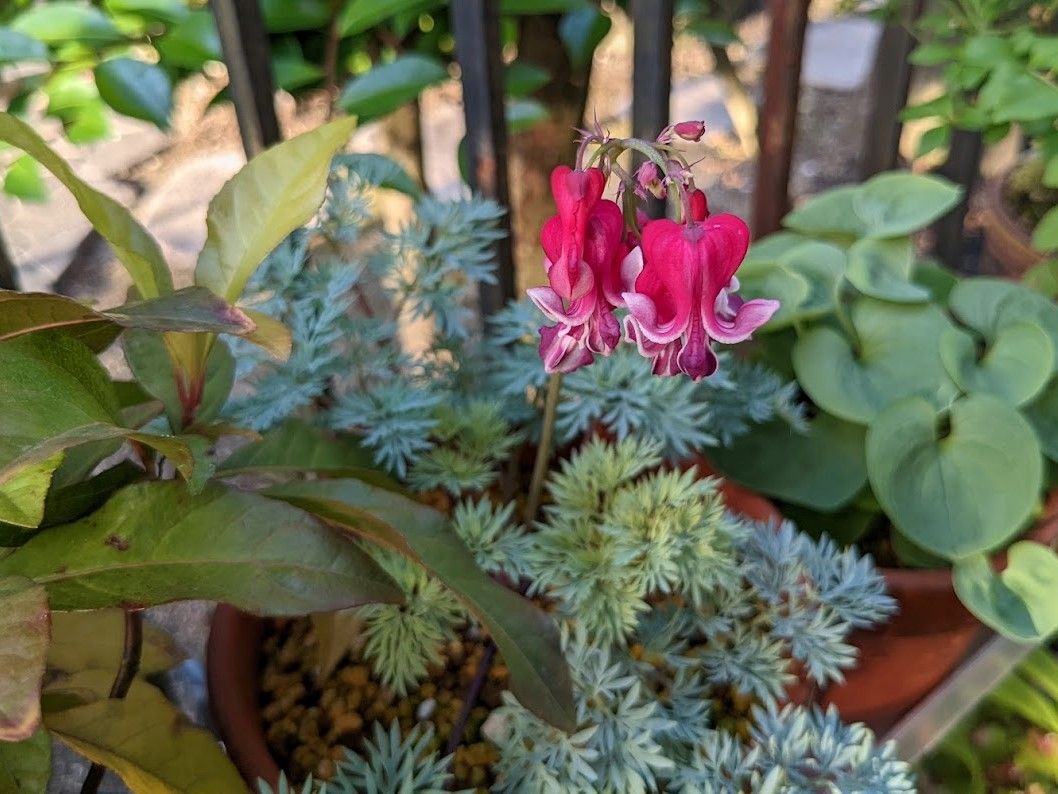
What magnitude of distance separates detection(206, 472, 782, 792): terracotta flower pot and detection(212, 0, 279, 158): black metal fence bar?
47 cm

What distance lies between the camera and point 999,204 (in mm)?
1599

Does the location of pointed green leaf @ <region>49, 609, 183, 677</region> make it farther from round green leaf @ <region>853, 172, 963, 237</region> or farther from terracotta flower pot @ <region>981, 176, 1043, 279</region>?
terracotta flower pot @ <region>981, 176, 1043, 279</region>

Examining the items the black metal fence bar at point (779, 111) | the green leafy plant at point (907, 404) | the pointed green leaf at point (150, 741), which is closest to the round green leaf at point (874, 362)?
the green leafy plant at point (907, 404)

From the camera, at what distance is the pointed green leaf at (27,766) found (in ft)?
1.69

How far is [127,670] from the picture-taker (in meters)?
0.62

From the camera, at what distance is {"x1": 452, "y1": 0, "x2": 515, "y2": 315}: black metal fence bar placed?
924mm

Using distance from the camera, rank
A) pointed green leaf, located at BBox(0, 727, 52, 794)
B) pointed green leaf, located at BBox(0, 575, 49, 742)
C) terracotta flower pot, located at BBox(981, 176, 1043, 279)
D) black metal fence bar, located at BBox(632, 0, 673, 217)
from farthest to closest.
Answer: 1. terracotta flower pot, located at BBox(981, 176, 1043, 279)
2. black metal fence bar, located at BBox(632, 0, 673, 217)
3. pointed green leaf, located at BBox(0, 727, 52, 794)
4. pointed green leaf, located at BBox(0, 575, 49, 742)

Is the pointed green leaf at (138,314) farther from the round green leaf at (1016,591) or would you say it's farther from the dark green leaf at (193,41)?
the round green leaf at (1016,591)

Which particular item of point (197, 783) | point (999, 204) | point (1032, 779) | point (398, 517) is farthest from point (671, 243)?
point (999, 204)

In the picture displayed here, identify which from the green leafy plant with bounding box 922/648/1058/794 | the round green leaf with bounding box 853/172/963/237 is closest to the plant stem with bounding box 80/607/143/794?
the green leafy plant with bounding box 922/648/1058/794

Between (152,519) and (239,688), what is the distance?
25 centimetres

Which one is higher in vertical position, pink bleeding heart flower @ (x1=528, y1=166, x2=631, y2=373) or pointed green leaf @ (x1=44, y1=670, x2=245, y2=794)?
pink bleeding heart flower @ (x1=528, y1=166, x2=631, y2=373)

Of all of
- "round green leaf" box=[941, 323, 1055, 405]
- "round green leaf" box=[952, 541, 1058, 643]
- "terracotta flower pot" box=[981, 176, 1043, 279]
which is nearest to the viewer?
"round green leaf" box=[952, 541, 1058, 643]

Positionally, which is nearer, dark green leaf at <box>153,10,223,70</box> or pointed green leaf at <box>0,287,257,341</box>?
pointed green leaf at <box>0,287,257,341</box>
